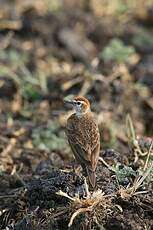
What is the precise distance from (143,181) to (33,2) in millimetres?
6860

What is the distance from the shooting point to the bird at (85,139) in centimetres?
624

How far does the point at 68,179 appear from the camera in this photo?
6258 millimetres

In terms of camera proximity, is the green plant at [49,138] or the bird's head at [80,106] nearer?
the bird's head at [80,106]

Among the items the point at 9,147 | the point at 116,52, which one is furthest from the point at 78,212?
the point at 116,52

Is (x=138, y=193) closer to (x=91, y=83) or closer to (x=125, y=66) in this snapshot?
(x=91, y=83)

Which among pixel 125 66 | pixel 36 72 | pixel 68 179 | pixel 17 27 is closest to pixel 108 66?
pixel 125 66

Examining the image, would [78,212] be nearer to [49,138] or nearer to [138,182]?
[138,182]

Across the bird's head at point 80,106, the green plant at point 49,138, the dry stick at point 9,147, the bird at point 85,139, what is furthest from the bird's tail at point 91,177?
the green plant at point 49,138

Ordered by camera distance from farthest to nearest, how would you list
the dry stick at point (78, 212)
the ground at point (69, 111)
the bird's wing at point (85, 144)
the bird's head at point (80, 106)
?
the bird's head at point (80, 106)
the bird's wing at point (85, 144)
the ground at point (69, 111)
the dry stick at point (78, 212)

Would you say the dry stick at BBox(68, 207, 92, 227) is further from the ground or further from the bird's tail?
the bird's tail

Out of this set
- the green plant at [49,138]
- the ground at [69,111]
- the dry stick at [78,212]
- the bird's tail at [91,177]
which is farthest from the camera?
the green plant at [49,138]

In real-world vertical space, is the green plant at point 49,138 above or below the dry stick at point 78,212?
below

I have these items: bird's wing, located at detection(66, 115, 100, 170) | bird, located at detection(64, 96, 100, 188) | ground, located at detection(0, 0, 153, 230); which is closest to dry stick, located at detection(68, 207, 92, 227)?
ground, located at detection(0, 0, 153, 230)

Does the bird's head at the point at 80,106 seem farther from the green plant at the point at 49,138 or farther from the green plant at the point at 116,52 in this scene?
the green plant at the point at 116,52
